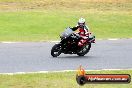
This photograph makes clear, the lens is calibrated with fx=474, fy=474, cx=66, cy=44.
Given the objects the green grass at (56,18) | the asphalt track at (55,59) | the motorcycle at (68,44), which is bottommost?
the green grass at (56,18)

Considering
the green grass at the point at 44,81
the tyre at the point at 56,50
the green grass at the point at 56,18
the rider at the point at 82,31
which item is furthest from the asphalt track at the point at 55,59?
the green grass at the point at 56,18

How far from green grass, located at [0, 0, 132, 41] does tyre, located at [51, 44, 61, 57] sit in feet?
17.5

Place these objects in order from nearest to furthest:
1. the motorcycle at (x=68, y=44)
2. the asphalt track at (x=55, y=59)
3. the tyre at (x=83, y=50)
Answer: the asphalt track at (x=55, y=59) → the motorcycle at (x=68, y=44) → the tyre at (x=83, y=50)

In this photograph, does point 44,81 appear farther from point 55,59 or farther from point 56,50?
point 56,50

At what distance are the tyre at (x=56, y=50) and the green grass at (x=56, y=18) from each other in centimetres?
534

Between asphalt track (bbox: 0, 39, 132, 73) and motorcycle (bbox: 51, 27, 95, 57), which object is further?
motorcycle (bbox: 51, 27, 95, 57)

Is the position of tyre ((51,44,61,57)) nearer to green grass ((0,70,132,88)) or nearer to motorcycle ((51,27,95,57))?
→ motorcycle ((51,27,95,57))

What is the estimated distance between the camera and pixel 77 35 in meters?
16.5

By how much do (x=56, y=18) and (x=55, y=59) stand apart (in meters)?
13.4

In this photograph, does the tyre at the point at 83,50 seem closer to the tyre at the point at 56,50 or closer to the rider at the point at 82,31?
the rider at the point at 82,31

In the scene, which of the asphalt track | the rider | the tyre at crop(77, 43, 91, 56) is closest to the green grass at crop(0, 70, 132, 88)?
the asphalt track

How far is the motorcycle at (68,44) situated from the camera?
1633 centimetres

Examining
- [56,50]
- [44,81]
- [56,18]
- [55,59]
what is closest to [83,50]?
[56,50]

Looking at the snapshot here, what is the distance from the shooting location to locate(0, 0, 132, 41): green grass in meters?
24.6
